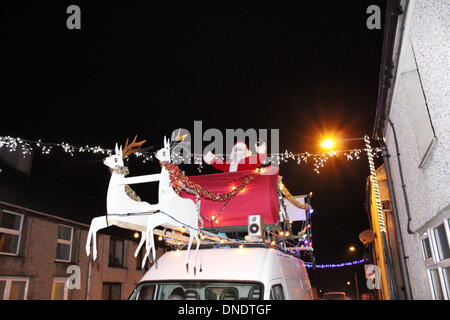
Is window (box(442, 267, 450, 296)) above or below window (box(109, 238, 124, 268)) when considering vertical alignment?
below

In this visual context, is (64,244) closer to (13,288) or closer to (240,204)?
(13,288)

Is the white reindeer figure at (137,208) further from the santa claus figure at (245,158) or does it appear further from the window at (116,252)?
the window at (116,252)

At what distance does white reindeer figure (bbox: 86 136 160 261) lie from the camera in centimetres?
412

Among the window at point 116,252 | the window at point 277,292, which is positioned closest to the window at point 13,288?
the window at point 116,252

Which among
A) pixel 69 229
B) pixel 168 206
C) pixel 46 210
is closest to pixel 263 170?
pixel 168 206

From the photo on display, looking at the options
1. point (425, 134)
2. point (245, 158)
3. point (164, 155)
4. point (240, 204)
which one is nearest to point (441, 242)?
point (425, 134)

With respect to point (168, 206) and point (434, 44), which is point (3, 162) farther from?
point (434, 44)

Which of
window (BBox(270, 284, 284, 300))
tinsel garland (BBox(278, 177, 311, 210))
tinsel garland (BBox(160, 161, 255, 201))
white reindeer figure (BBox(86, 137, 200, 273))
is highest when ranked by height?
tinsel garland (BBox(278, 177, 311, 210))

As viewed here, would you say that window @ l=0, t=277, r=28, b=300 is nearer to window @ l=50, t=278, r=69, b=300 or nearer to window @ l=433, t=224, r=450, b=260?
window @ l=50, t=278, r=69, b=300

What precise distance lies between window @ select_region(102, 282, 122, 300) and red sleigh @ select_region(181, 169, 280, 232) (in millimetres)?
10791

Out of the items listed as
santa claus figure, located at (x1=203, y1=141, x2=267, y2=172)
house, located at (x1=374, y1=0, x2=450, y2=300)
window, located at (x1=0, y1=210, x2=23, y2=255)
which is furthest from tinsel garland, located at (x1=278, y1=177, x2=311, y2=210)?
window, located at (x1=0, y1=210, x2=23, y2=255)

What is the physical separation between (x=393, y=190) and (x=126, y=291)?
13828 mm
